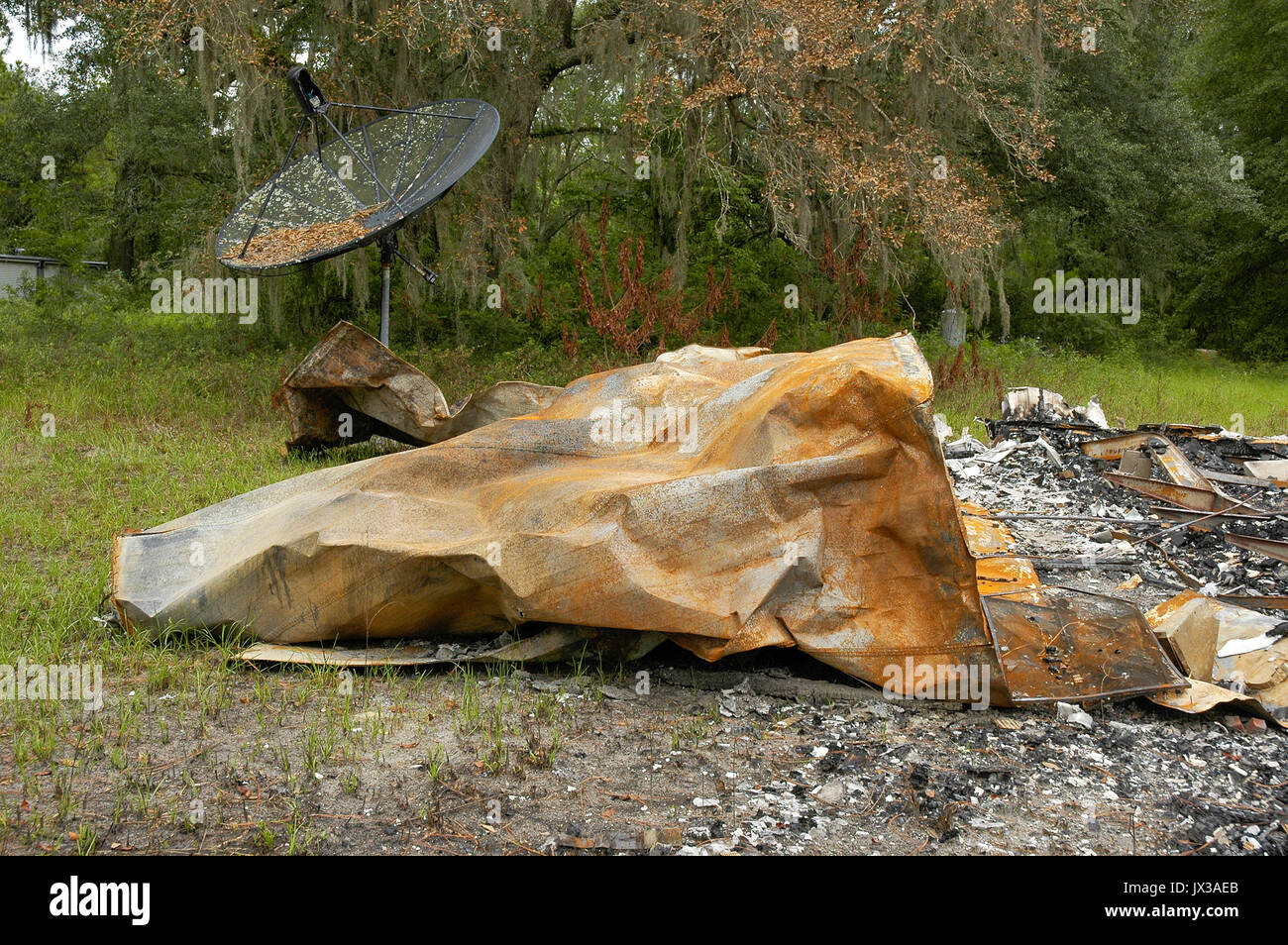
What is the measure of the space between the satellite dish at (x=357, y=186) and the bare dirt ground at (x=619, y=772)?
4.44m

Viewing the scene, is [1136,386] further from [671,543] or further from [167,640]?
[167,640]

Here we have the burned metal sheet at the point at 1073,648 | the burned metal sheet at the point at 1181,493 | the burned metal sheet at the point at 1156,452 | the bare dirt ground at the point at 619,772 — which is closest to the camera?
the bare dirt ground at the point at 619,772

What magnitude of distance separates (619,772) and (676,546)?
79cm

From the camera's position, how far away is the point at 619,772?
297 cm

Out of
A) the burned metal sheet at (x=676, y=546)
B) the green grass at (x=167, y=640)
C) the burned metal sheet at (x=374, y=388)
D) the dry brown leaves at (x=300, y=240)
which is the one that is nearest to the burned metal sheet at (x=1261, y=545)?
the burned metal sheet at (x=676, y=546)

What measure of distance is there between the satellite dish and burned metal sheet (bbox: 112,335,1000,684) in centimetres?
355

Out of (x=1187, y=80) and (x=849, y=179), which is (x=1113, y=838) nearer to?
(x=849, y=179)

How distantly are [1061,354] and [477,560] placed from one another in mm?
16906

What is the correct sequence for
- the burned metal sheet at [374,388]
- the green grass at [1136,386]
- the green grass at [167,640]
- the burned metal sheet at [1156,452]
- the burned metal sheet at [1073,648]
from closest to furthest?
the green grass at [167,640], the burned metal sheet at [1073,648], the burned metal sheet at [374,388], the burned metal sheet at [1156,452], the green grass at [1136,386]

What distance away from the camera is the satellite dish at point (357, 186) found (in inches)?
280

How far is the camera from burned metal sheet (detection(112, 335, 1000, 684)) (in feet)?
10.8

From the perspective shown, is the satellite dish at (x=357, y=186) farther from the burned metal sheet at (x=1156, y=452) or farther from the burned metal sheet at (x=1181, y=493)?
the burned metal sheet at (x=1156, y=452)

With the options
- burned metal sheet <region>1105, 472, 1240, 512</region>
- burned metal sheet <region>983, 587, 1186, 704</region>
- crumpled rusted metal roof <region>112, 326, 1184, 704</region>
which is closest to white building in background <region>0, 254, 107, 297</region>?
crumpled rusted metal roof <region>112, 326, 1184, 704</region>

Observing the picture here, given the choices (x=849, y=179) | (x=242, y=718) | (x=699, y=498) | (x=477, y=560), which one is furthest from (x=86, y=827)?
(x=849, y=179)
